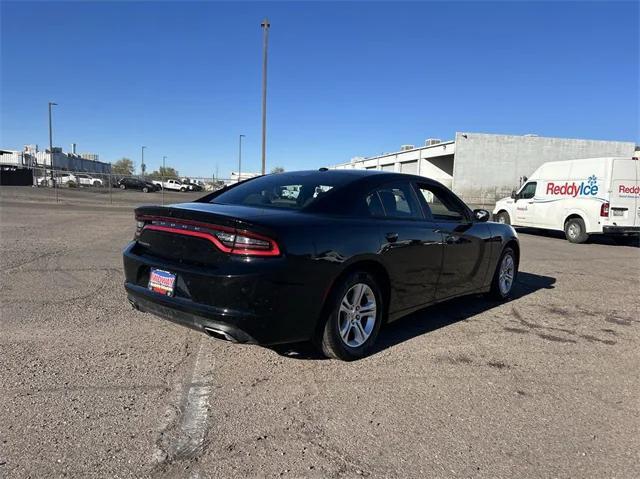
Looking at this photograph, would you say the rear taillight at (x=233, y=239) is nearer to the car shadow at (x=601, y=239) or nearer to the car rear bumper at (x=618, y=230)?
the car rear bumper at (x=618, y=230)

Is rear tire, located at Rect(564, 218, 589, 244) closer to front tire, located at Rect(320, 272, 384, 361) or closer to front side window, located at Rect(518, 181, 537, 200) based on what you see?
front side window, located at Rect(518, 181, 537, 200)

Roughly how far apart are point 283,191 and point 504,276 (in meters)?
3.53

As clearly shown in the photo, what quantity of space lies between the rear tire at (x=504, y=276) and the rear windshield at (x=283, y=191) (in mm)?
2878

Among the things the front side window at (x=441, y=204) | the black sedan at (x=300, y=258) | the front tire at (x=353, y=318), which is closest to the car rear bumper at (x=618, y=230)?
the front side window at (x=441, y=204)

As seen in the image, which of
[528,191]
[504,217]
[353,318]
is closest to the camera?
[353,318]

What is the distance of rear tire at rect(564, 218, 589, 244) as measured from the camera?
14375 mm

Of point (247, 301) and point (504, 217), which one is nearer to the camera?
point (247, 301)

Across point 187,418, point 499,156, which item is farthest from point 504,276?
point 499,156

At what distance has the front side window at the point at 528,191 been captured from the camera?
1642 centimetres

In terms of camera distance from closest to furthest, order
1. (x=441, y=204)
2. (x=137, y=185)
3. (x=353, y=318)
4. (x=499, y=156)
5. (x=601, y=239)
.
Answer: (x=353, y=318) < (x=441, y=204) < (x=601, y=239) < (x=499, y=156) < (x=137, y=185)

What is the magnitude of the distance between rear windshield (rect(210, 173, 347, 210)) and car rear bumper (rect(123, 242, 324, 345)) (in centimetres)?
81

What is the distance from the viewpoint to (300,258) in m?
3.58

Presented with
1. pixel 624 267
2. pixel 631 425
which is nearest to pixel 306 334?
pixel 631 425

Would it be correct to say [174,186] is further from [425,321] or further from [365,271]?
[365,271]
